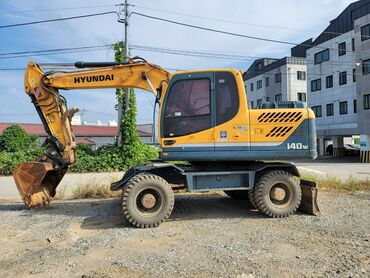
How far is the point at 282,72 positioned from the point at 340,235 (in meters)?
50.7

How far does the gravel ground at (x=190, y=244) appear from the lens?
5.41m

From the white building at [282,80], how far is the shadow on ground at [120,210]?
43.7 m

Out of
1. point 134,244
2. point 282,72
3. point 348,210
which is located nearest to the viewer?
point 134,244

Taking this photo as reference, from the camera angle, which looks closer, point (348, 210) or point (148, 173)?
point (148, 173)

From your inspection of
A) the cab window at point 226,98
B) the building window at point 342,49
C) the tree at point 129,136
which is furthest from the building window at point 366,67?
the cab window at point 226,98

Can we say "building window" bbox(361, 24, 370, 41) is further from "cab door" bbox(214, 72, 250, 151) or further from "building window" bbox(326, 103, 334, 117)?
"cab door" bbox(214, 72, 250, 151)

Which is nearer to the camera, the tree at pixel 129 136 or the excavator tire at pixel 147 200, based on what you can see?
the excavator tire at pixel 147 200

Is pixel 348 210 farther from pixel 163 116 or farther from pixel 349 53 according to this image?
pixel 349 53

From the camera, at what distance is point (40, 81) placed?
9.29 metres

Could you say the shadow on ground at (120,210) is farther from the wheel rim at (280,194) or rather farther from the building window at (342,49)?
the building window at (342,49)

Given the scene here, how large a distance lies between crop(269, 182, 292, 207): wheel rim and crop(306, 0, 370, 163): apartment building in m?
27.4

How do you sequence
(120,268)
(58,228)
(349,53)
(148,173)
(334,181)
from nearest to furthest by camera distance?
(120,268) → (58,228) → (148,173) → (334,181) → (349,53)

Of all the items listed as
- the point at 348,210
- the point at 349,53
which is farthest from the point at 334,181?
the point at 349,53

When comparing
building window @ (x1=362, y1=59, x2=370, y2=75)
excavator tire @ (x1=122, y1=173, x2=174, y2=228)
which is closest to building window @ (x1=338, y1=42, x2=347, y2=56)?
building window @ (x1=362, y1=59, x2=370, y2=75)
